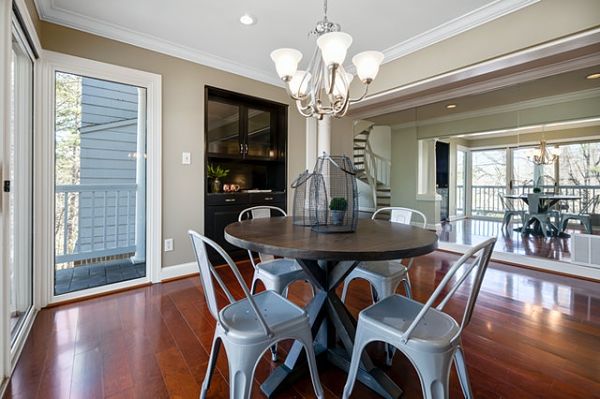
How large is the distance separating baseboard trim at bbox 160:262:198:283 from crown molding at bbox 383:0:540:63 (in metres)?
3.23

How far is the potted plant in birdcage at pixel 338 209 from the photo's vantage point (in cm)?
Answer: 163

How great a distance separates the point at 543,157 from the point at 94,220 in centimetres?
572

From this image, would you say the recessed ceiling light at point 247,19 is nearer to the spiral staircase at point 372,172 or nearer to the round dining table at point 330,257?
the round dining table at point 330,257

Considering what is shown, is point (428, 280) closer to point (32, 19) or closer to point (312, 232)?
point (312, 232)

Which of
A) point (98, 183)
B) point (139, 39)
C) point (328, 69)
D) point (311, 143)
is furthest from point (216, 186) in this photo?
point (328, 69)

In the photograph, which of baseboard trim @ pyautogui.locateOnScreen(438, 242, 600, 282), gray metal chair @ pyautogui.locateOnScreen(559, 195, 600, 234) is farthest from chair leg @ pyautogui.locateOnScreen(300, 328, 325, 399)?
gray metal chair @ pyautogui.locateOnScreen(559, 195, 600, 234)

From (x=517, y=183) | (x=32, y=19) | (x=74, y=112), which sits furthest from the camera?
(x=517, y=183)

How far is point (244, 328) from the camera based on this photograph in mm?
1168

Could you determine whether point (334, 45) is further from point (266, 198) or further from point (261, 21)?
point (266, 198)

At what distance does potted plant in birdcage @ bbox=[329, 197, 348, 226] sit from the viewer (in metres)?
1.63

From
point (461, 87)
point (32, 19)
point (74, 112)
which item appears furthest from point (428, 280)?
point (32, 19)

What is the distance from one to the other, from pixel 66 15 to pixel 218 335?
290 cm

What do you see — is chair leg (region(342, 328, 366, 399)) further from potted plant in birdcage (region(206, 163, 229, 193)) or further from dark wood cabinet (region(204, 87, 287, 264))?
potted plant in birdcage (region(206, 163, 229, 193))

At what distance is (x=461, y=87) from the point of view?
3385mm
